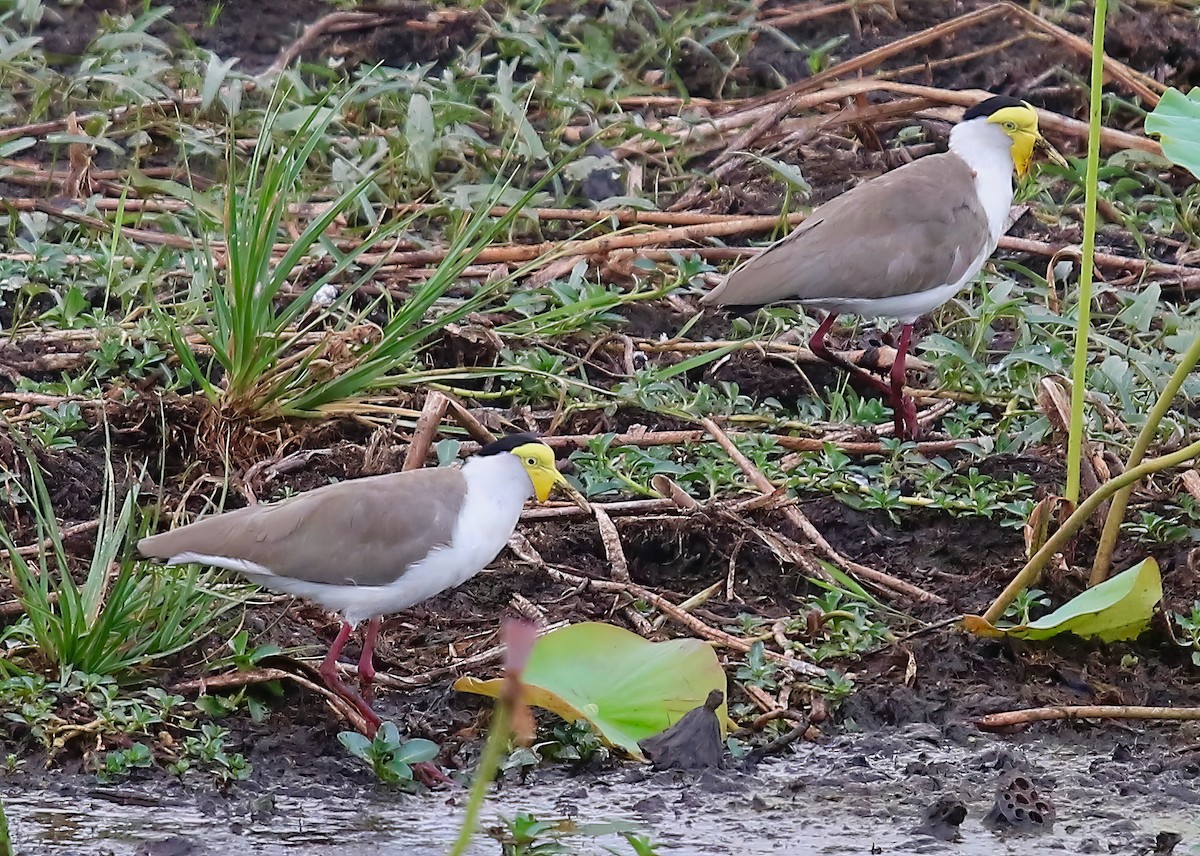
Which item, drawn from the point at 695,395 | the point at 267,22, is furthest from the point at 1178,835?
the point at 267,22

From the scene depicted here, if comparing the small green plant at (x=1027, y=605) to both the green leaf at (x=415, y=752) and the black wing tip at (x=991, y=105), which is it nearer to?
the green leaf at (x=415, y=752)

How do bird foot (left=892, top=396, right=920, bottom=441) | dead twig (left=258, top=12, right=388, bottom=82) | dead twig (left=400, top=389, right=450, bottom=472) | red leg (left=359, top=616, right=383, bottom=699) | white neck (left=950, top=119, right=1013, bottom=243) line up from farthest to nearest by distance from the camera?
1. dead twig (left=258, top=12, right=388, bottom=82)
2. white neck (left=950, top=119, right=1013, bottom=243)
3. bird foot (left=892, top=396, right=920, bottom=441)
4. dead twig (left=400, top=389, right=450, bottom=472)
5. red leg (left=359, top=616, right=383, bottom=699)

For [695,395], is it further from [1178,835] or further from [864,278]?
[1178,835]

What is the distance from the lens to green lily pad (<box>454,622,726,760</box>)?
3775mm

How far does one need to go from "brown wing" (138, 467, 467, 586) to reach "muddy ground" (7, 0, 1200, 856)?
333 mm

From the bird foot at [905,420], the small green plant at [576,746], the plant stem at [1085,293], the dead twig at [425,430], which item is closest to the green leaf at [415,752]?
the small green plant at [576,746]

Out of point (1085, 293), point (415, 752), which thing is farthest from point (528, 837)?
point (1085, 293)

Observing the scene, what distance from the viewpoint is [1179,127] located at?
13.5 ft

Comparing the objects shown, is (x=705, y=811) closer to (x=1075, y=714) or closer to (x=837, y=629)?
(x=837, y=629)

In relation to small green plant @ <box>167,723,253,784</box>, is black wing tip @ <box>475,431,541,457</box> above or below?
above

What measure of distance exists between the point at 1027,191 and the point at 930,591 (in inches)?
117

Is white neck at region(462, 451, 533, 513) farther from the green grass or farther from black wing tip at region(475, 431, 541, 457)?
the green grass

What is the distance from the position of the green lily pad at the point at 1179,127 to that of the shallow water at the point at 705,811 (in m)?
1.34

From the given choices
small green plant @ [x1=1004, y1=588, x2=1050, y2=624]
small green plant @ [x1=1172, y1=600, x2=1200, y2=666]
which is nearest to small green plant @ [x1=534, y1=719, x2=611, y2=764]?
small green plant @ [x1=1004, y1=588, x2=1050, y2=624]
